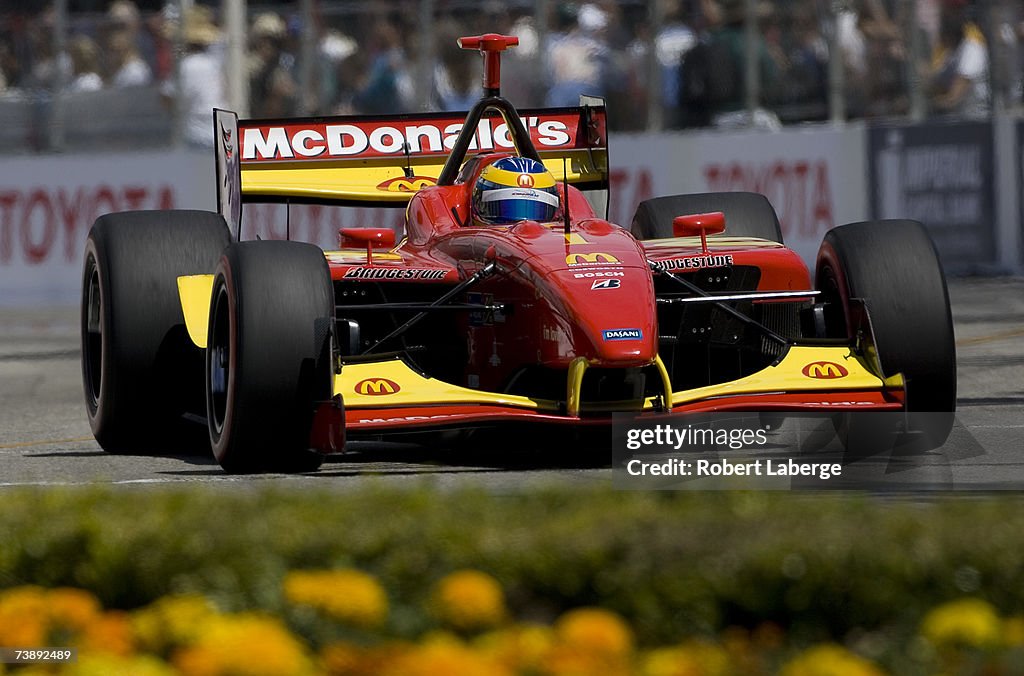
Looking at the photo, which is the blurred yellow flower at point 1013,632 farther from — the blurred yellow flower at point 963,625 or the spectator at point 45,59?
the spectator at point 45,59

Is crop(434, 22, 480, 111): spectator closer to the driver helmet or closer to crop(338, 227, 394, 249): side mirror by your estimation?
crop(338, 227, 394, 249): side mirror

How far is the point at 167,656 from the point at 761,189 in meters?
13.7

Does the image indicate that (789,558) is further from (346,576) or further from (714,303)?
(714,303)

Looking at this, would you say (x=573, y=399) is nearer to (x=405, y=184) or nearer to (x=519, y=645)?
(x=405, y=184)

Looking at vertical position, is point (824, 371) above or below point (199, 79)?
below

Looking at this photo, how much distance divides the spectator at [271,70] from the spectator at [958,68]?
217 inches

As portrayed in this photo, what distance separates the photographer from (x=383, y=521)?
420cm

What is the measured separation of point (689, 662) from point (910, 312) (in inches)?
176

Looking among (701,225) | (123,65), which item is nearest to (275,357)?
(701,225)

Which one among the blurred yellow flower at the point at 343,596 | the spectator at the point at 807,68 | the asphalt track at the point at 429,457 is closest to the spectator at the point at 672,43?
the spectator at the point at 807,68

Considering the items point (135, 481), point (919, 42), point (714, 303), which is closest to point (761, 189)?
point (919, 42)

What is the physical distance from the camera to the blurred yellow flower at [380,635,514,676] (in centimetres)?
321

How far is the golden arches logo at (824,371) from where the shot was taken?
7562 millimetres

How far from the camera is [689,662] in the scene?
10.9 feet
